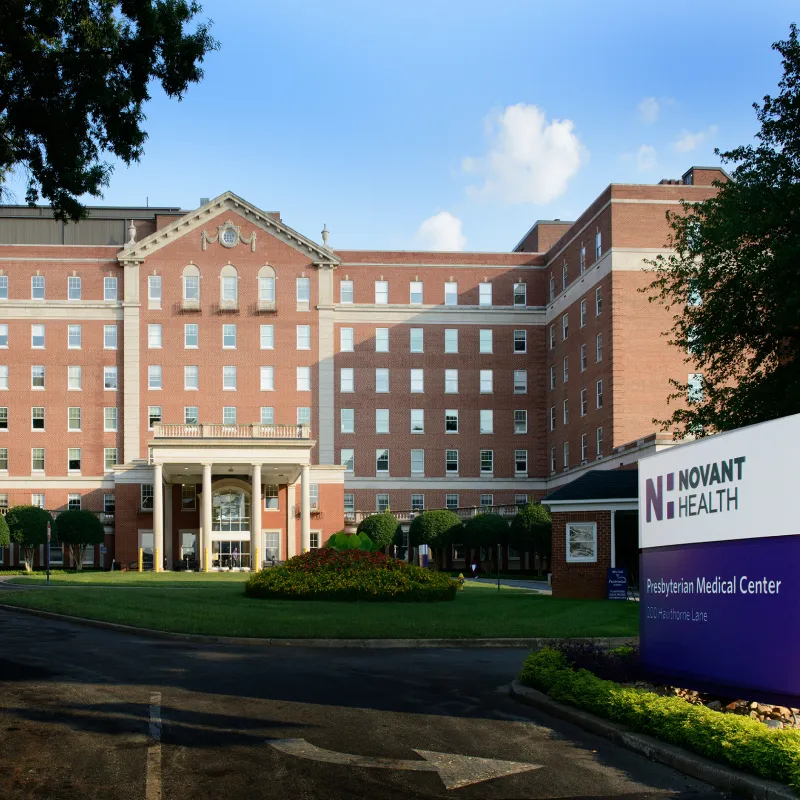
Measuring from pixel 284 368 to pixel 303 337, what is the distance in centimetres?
276

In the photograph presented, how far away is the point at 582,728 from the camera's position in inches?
492

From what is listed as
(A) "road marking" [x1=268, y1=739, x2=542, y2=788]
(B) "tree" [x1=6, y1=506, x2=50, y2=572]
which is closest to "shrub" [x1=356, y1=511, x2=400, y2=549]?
(B) "tree" [x1=6, y1=506, x2=50, y2=572]

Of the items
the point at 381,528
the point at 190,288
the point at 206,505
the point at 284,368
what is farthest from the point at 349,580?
the point at 190,288

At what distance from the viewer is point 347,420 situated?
280 feet

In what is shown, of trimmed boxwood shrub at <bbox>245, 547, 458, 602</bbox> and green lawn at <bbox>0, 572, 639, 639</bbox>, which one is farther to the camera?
trimmed boxwood shrub at <bbox>245, 547, 458, 602</bbox>

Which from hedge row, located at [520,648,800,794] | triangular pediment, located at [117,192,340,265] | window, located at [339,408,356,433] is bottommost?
hedge row, located at [520,648,800,794]

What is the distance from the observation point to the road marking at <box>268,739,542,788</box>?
9.98m

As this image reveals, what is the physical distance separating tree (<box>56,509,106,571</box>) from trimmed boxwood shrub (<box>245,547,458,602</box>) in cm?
4033

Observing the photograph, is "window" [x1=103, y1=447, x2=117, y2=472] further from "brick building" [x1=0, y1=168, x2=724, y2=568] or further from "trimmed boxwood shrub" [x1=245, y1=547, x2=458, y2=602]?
"trimmed boxwood shrub" [x1=245, y1=547, x2=458, y2=602]

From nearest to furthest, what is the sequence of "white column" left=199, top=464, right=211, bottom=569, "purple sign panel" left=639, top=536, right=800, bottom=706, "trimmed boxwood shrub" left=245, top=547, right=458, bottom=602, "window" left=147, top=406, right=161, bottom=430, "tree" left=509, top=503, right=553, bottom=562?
"purple sign panel" left=639, top=536, right=800, bottom=706
"trimmed boxwood shrub" left=245, top=547, right=458, bottom=602
"tree" left=509, top=503, right=553, bottom=562
"white column" left=199, top=464, right=211, bottom=569
"window" left=147, top=406, right=161, bottom=430

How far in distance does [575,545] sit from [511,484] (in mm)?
50021

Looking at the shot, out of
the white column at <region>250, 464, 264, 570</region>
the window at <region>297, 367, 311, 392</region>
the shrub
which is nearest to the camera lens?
the white column at <region>250, 464, 264, 570</region>

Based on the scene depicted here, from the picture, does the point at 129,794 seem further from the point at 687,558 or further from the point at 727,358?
the point at 727,358

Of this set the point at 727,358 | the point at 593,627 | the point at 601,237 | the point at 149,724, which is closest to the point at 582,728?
the point at 149,724
